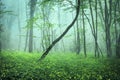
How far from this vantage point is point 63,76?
10.2m

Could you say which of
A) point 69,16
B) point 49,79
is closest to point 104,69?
point 49,79

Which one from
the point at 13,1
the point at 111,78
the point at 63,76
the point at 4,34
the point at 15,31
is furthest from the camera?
the point at 15,31

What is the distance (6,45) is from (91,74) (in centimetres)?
4046

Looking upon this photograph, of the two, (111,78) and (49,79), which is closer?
(49,79)

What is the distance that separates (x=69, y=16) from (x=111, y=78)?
6034cm

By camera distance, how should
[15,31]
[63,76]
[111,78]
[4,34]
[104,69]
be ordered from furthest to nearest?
[15,31]
[4,34]
[104,69]
[111,78]
[63,76]

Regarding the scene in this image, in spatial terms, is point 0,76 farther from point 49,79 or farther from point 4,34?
point 4,34

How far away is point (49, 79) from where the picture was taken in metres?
9.70

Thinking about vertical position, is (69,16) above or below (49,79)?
above

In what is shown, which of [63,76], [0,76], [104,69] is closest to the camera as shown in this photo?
[0,76]

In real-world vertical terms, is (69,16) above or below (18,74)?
above

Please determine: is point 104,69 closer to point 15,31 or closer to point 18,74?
point 18,74

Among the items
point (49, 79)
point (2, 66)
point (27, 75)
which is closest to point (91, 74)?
point (49, 79)

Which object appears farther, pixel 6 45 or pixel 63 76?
pixel 6 45
